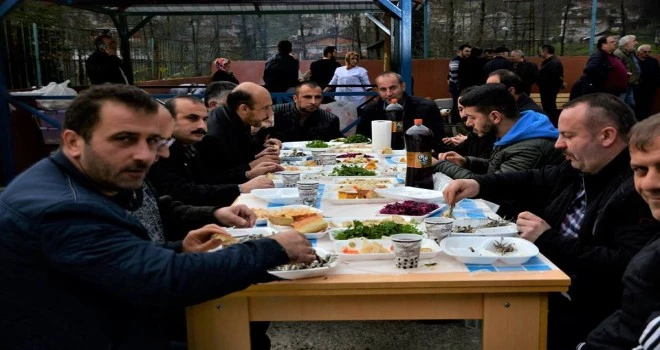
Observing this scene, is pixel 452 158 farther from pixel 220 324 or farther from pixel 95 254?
pixel 95 254

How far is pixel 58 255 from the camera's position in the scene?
1.36 metres

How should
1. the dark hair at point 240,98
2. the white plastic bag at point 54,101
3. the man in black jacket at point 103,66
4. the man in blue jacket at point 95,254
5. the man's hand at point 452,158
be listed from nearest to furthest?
the man in blue jacket at point 95,254 → the man's hand at point 452,158 → the dark hair at point 240,98 → the white plastic bag at point 54,101 → the man in black jacket at point 103,66

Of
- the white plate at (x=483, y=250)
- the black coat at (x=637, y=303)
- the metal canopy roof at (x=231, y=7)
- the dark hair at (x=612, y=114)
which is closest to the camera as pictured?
the black coat at (x=637, y=303)

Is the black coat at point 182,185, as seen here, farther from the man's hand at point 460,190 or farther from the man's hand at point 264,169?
the man's hand at point 460,190

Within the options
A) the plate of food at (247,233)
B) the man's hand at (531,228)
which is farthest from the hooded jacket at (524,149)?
the plate of food at (247,233)

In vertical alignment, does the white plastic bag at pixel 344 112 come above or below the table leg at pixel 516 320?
above

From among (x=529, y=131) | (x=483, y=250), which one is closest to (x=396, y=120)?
(x=529, y=131)

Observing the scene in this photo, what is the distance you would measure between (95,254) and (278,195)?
1.58 meters

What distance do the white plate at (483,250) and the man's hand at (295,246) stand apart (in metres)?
0.49

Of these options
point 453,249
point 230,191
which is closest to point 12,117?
point 230,191

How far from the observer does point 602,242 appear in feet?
7.07

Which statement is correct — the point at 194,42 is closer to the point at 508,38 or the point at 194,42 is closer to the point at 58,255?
the point at 508,38

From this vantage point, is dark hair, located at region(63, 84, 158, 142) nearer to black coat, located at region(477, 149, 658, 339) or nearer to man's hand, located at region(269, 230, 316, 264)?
man's hand, located at region(269, 230, 316, 264)

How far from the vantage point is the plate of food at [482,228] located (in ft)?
7.16
